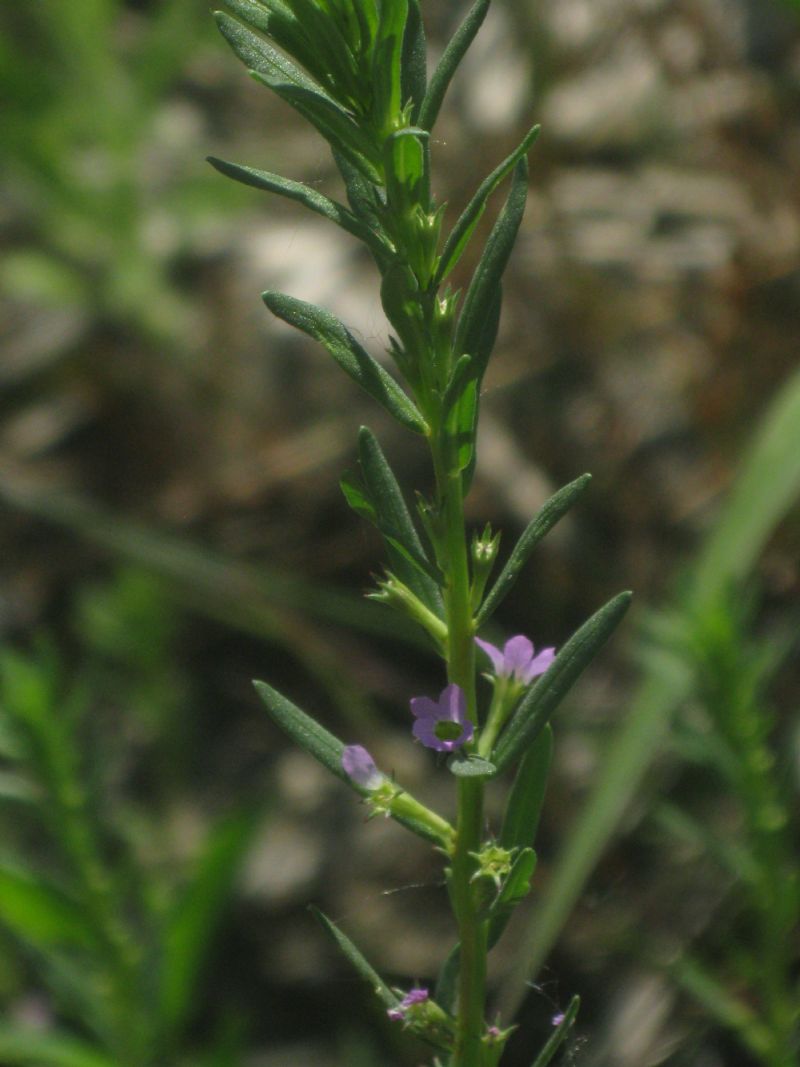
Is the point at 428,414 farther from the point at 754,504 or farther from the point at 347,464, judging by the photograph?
the point at 347,464

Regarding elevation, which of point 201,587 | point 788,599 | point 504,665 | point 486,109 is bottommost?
point 201,587

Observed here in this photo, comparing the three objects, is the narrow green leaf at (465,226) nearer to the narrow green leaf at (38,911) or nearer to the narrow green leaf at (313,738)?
the narrow green leaf at (313,738)

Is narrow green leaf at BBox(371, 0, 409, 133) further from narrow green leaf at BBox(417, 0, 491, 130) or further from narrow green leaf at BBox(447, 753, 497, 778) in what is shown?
narrow green leaf at BBox(447, 753, 497, 778)

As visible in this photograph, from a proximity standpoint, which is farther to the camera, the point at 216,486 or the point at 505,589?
the point at 216,486

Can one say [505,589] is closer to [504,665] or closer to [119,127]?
[504,665]

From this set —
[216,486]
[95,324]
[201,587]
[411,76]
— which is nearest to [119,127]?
Result: [95,324]
